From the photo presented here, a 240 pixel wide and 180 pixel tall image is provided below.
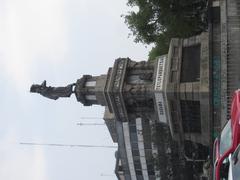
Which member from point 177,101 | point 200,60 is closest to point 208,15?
point 200,60

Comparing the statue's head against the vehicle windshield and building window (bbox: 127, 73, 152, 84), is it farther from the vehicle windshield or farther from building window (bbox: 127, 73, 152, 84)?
the vehicle windshield

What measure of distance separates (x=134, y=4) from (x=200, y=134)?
44.4 ft

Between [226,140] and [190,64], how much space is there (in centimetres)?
994

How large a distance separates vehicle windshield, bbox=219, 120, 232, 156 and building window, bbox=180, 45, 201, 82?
27.1ft

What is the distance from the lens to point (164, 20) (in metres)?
36.2

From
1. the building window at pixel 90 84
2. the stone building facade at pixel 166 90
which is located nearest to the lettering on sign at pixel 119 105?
the stone building facade at pixel 166 90

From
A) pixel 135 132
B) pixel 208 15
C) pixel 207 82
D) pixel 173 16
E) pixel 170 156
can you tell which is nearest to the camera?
pixel 207 82

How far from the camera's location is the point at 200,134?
2761 centimetres

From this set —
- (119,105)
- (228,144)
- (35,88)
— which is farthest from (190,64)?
(35,88)

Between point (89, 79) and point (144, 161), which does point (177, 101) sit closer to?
point (89, 79)

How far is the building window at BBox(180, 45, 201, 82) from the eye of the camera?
87.5 feet

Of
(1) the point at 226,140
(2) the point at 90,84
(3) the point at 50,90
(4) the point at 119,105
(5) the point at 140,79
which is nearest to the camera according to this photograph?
(1) the point at 226,140

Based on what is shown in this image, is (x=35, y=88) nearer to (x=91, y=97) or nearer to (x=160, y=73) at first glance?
(x=91, y=97)

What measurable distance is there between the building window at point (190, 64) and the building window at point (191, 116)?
1.25 meters
